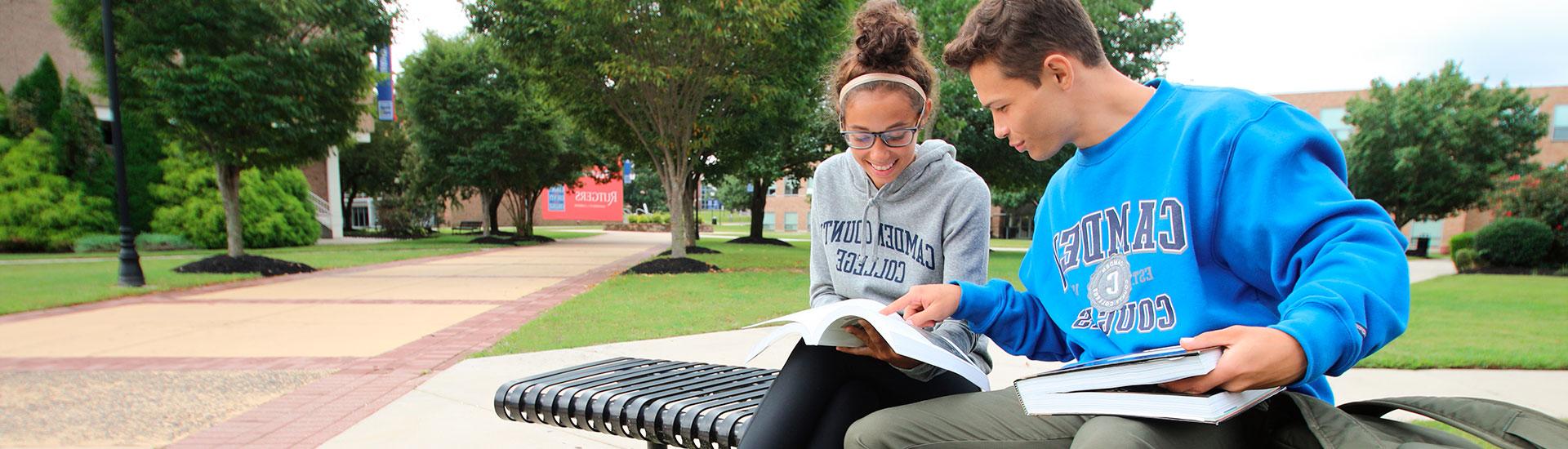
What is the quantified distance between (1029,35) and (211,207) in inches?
934

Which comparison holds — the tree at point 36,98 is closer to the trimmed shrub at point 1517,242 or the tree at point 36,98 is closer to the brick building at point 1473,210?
the trimmed shrub at point 1517,242

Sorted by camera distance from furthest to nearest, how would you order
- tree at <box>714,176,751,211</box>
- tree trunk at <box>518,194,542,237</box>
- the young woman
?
tree at <box>714,176,751,211</box> < tree trunk at <box>518,194,542,237</box> < the young woman

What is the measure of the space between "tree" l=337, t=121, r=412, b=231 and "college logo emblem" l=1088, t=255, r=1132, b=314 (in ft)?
109

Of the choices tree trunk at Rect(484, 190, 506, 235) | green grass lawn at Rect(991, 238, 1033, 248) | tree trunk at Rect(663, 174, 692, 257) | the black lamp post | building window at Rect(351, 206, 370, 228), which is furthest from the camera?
building window at Rect(351, 206, 370, 228)

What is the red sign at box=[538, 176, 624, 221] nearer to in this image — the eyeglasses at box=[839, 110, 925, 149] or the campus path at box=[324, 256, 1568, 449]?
the campus path at box=[324, 256, 1568, 449]

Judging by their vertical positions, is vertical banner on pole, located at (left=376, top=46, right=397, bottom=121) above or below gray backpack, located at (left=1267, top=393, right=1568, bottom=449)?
above

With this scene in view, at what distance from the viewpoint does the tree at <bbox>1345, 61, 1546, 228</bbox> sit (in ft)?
81.6

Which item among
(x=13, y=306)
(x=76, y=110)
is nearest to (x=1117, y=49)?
(x=13, y=306)

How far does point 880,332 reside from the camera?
1.53 m

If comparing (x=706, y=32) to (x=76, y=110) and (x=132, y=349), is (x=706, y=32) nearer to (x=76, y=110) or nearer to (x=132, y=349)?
(x=132, y=349)

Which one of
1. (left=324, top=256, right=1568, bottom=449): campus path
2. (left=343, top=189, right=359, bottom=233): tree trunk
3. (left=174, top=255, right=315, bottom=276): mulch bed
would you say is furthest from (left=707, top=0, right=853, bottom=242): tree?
(left=343, top=189, right=359, bottom=233): tree trunk

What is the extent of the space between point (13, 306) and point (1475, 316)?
556 inches

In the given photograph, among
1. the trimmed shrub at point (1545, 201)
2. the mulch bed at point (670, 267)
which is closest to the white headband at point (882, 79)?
the mulch bed at point (670, 267)

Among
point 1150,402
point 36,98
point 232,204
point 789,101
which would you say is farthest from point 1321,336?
point 36,98
